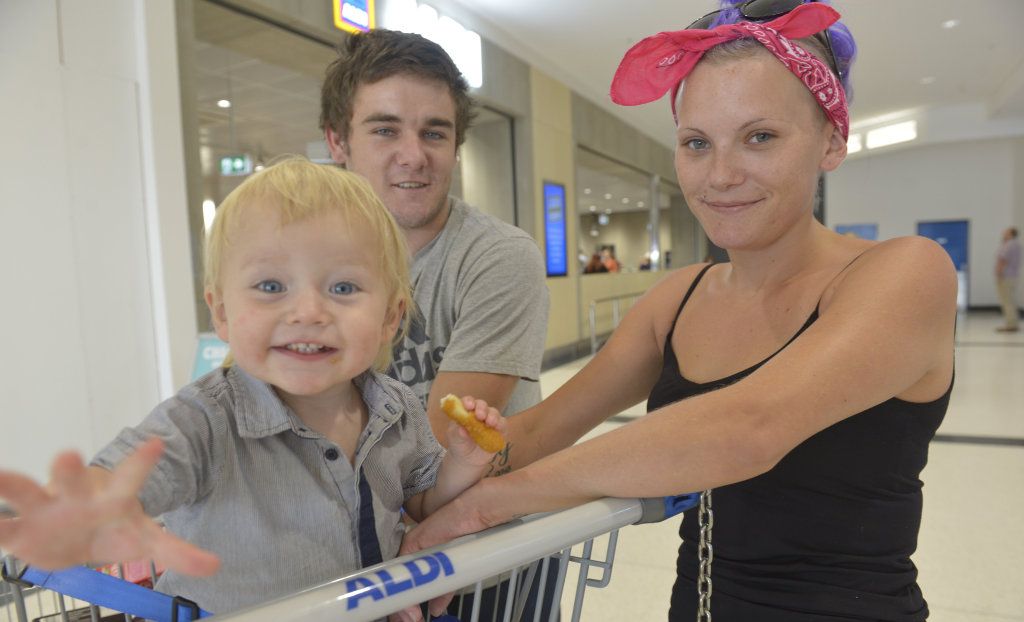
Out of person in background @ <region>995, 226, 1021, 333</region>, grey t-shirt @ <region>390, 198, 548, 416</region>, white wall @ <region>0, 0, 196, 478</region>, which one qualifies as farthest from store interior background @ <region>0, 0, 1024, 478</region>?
person in background @ <region>995, 226, 1021, 333</region>

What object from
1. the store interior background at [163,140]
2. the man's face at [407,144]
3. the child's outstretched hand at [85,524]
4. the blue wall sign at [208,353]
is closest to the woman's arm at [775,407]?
the child's outstretched hand at [85,524]

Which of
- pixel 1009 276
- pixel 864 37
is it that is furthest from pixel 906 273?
pixel 1009 276

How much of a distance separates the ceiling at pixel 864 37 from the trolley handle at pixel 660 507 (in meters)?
7.07

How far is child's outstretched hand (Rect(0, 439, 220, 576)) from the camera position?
0.46m

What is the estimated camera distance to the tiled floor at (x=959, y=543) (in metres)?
2.60

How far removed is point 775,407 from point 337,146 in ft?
4.13

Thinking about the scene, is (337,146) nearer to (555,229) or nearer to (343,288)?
(343,288)

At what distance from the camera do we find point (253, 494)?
2.97 feet

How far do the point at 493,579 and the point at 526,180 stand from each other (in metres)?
8.17

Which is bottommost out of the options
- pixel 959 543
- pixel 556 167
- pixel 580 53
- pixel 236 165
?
pixel 959 543

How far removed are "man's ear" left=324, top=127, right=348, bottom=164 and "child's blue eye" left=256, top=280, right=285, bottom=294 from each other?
80 cm

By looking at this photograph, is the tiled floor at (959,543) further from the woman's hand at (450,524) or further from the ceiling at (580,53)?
the ceiling at (580,53)

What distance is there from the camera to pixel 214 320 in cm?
97

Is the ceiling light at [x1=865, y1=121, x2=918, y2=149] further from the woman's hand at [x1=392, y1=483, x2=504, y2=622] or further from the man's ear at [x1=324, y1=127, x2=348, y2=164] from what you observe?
the woman's hand at [x1=392, y1=483, x2=504, y2=622]
